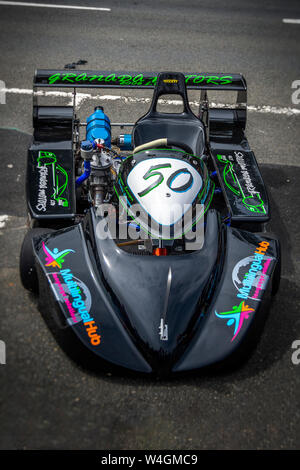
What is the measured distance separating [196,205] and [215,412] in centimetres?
155

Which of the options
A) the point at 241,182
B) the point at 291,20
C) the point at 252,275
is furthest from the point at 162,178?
the point at 291,20

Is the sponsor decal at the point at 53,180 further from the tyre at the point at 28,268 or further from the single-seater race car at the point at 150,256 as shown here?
the tyre at the point at 28,268

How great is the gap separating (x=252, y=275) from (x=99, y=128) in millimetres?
2447

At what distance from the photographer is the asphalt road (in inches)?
136

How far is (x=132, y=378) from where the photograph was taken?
3576 mm

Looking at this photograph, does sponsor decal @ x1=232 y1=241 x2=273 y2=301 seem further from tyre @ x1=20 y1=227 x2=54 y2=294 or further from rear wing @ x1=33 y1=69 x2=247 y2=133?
rear wing @ x1=33 y1=69 x2=247 y2=133

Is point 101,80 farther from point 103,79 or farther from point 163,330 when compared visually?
point 163,330

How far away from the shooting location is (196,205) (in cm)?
412

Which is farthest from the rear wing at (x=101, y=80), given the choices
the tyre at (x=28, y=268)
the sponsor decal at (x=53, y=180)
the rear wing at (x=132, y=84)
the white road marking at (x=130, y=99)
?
the white road marking at (x=130, y=99)

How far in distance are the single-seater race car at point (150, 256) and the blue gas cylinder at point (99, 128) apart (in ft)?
0.90

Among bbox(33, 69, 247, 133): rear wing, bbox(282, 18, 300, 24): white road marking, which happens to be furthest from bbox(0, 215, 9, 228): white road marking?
bbox(282, 18, 300, 24): white road marking

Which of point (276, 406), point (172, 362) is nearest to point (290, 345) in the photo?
point (276, 406)

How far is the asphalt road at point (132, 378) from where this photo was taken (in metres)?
3.45
